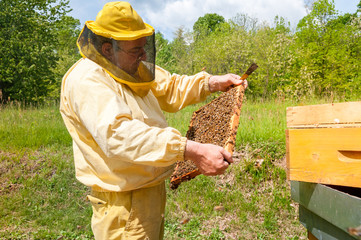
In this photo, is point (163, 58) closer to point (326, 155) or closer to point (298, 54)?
point (298, 54)

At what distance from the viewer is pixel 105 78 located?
168cm

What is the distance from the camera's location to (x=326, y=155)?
175 cm

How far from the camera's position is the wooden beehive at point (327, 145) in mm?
1657

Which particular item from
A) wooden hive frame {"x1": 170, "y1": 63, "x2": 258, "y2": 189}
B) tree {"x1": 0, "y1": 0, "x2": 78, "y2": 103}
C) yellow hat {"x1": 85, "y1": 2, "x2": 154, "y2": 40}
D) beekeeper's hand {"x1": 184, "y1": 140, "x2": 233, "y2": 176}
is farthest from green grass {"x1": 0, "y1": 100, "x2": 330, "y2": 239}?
tree {"x1": 0, "y1": 0, "x2": 78, "y2": 103}

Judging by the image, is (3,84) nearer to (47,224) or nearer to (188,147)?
(47,224)

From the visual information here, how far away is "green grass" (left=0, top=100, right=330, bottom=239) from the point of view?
4.00 metres

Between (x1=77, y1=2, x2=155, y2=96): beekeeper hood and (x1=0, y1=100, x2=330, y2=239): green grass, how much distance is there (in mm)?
2766

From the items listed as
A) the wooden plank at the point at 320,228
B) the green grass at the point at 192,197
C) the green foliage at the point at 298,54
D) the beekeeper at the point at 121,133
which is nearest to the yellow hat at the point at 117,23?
the beekeeper at the point at 121,133

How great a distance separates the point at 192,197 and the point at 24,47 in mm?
14822

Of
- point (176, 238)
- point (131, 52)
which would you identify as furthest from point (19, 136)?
point (131, 52)

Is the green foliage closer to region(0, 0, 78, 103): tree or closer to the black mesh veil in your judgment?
region(0, 0, 78, 103): tree

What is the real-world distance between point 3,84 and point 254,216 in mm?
16930

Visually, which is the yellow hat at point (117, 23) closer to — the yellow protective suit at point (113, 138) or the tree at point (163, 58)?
the yellow protective suit at point (113, 138)

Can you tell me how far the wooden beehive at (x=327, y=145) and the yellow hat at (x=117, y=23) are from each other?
3.95 feet
